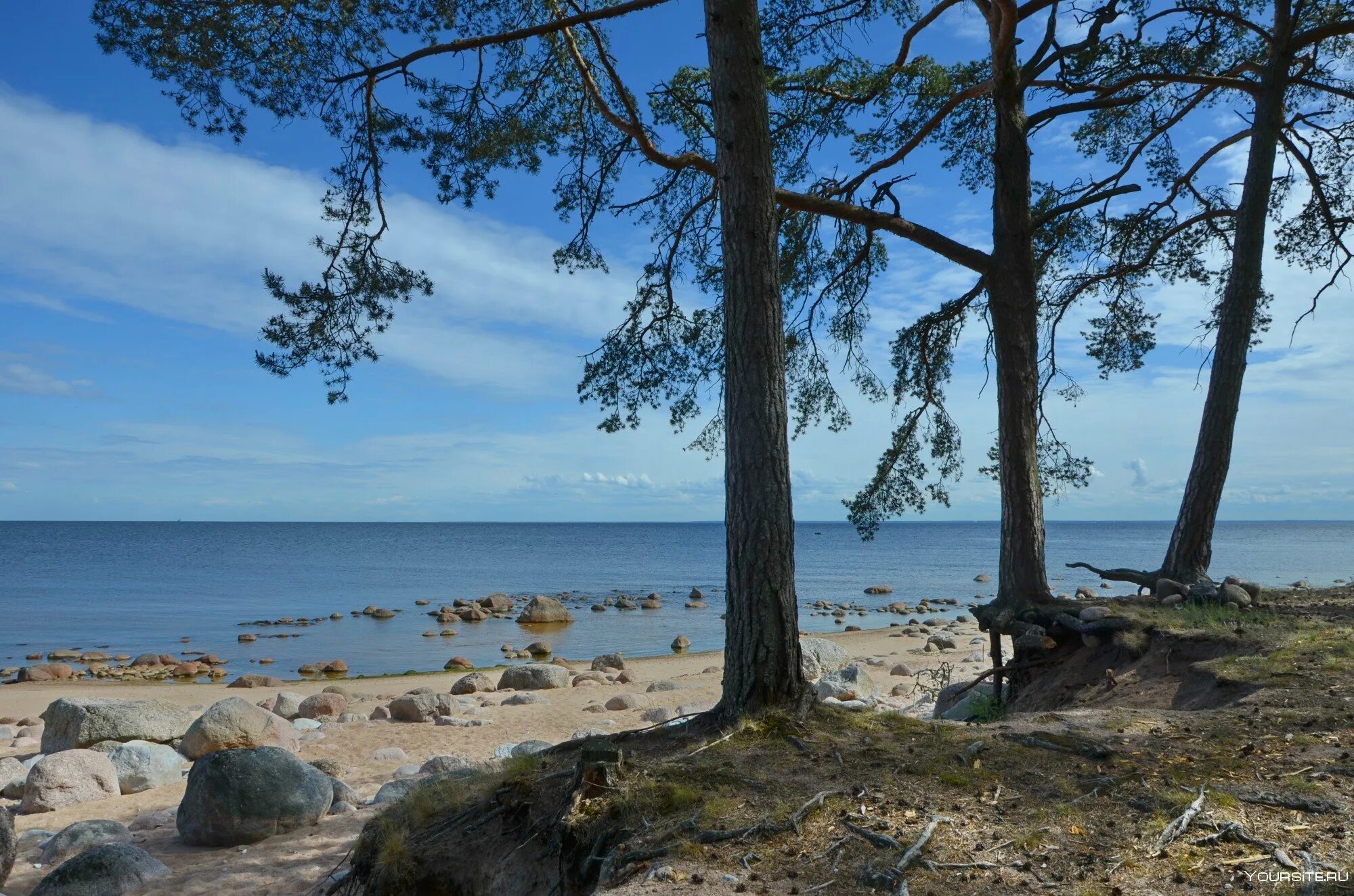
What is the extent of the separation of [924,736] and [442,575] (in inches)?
1672

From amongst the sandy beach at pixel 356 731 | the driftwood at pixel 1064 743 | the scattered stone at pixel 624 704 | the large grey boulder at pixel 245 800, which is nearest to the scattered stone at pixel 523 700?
the sandy beach at pixel 356 731

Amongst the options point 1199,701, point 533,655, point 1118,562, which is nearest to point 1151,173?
point 1199,701

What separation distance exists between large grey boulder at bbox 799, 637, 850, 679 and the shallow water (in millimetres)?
6012

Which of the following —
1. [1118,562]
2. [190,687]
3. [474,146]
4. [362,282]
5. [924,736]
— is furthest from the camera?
[1118,562]

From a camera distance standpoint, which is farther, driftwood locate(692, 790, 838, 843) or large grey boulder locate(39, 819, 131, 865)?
large grey boulder locate(39, 819, 131, 865)

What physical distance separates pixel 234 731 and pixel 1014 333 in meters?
8.49

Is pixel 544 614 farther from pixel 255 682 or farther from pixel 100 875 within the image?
pixel 100 875

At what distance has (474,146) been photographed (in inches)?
307

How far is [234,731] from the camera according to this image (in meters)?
8.91

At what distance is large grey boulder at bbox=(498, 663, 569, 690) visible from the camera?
14039 mm

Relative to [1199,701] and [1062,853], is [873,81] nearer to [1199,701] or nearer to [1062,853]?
[1199,701]

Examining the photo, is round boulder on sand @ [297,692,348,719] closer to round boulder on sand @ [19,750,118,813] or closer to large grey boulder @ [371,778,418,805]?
round boulder on sand @ [19,750,118,813]

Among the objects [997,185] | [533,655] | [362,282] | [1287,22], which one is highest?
[1287,22]

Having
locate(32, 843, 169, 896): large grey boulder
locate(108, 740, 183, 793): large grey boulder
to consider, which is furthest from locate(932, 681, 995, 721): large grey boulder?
locate(108, 740, 183, 793): large grey boulder
